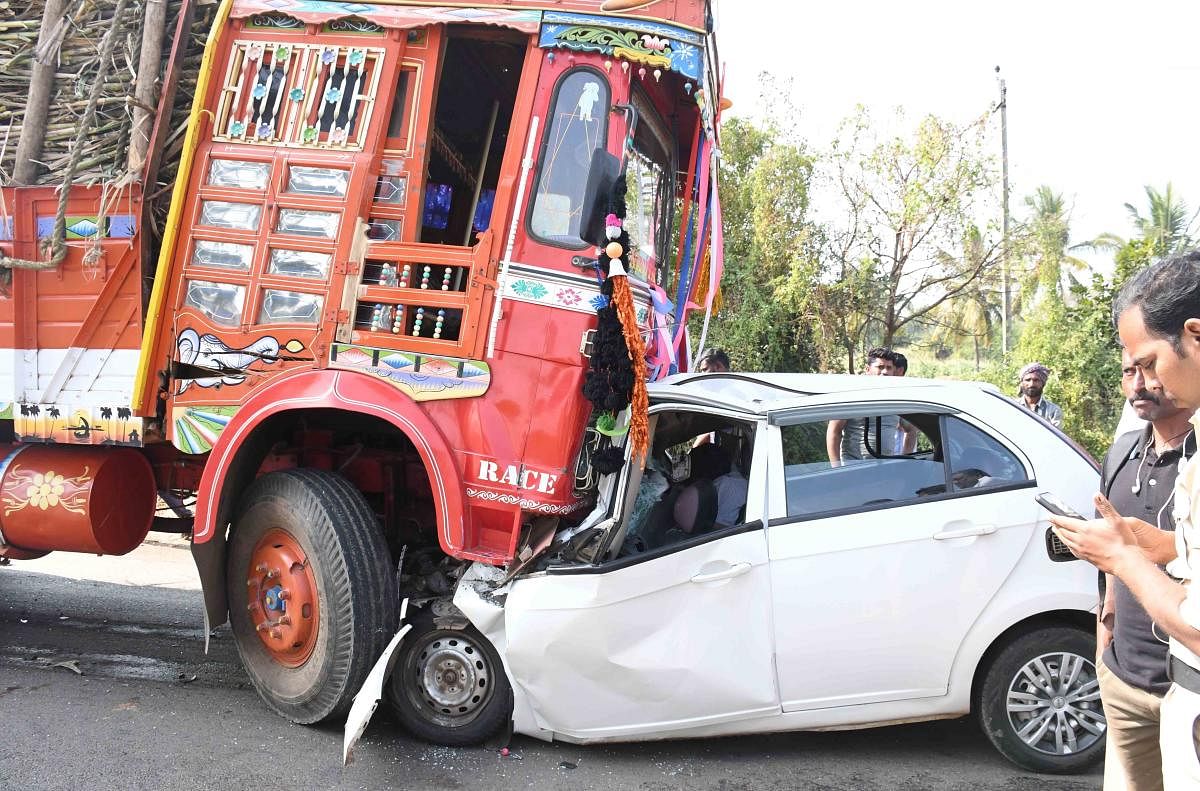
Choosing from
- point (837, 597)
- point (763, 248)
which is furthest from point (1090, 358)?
point (837, 597)

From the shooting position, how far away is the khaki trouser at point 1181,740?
1846mm

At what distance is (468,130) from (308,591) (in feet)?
9.69

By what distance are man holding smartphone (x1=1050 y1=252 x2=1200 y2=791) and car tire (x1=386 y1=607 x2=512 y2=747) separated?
276 cm

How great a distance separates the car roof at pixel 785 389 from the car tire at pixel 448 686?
56.5 inches

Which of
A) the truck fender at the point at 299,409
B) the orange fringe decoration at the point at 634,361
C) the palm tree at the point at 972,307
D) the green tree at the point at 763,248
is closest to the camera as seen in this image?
the orange fringe decoration at the point at 634,361

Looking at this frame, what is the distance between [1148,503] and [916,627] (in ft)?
4.84

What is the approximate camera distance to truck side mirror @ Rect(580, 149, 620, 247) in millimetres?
4031

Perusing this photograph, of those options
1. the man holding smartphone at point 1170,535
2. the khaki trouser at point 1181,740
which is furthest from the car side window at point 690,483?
the khaki trouser at point 1181,740

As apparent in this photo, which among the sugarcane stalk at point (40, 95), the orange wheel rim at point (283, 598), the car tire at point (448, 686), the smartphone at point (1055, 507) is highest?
the sugarcane stalk at point (40, 95)

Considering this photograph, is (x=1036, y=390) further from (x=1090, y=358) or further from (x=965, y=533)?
(x=1090, y=358)

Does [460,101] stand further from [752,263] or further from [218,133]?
[752,263]

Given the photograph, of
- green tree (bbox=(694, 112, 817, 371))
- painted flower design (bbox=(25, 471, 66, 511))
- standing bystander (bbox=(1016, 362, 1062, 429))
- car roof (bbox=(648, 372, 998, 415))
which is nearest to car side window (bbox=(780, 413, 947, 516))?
car roof (bbox=(648, 372, 998, 415))

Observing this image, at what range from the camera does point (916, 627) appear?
3.73 metres

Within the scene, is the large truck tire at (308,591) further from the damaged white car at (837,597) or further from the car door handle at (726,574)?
the car door handle at (726,574)
